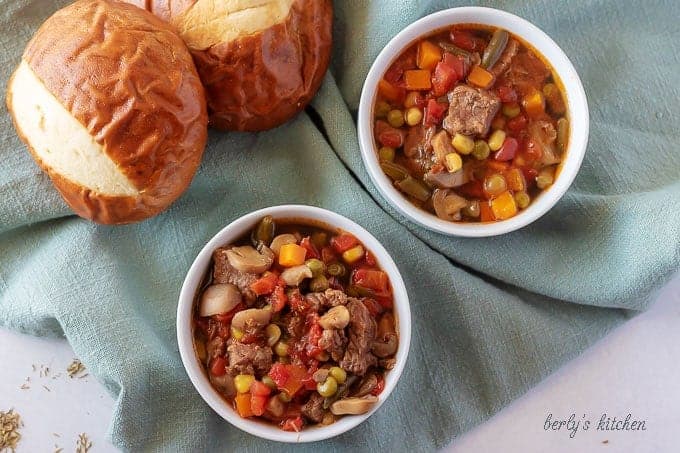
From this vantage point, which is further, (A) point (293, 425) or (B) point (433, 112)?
(B) point (433, 112)

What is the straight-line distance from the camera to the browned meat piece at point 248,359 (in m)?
2.67

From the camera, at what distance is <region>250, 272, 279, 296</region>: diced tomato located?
275cm

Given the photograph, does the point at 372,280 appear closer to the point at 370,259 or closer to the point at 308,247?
the point at 370,259

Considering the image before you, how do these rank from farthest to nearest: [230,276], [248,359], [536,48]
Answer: [536,48]
[230,276]
[248,359]

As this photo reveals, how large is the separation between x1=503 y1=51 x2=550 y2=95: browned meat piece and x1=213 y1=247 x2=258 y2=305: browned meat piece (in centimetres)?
132

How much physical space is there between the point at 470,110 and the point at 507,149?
0.75 feet

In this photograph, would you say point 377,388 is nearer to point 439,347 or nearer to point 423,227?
point 439,347

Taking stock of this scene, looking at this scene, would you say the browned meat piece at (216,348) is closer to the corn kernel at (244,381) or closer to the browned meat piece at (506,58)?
the corn kernel at (244,381)

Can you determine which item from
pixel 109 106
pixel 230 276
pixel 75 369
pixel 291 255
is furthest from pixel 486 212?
pixel 75 369

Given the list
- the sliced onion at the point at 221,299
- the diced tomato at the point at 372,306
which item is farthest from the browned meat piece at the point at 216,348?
the diced tomato at the point at 372,306

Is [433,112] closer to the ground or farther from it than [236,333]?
farther from it

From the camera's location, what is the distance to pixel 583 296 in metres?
3.09

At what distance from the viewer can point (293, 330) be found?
2748 millimetres

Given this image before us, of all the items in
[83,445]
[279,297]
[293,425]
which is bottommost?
[83,445]
